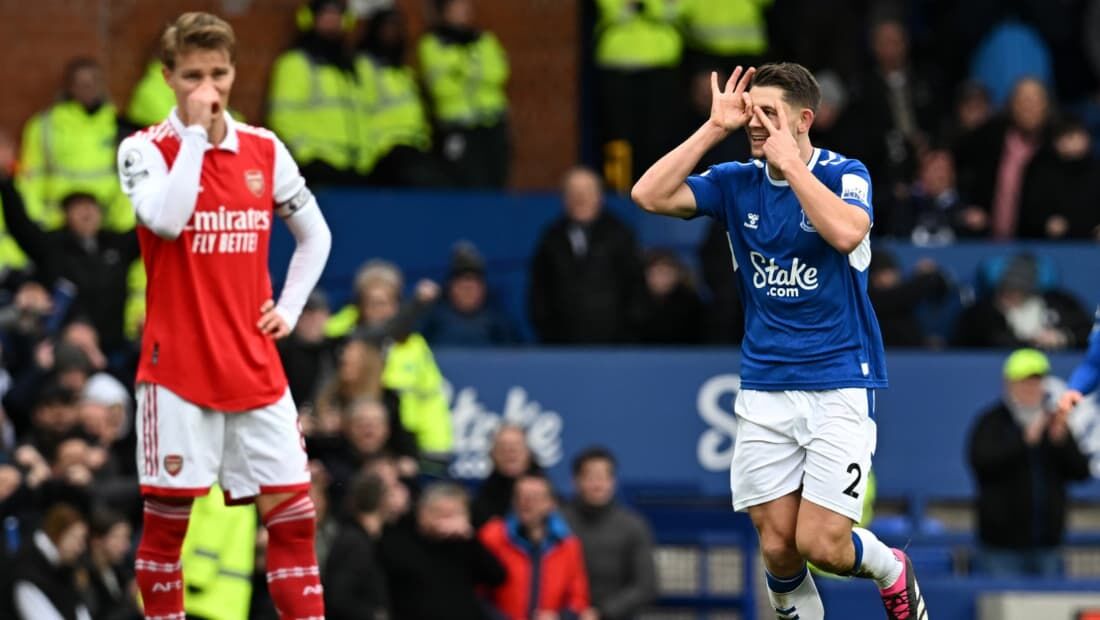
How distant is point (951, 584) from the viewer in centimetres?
1445

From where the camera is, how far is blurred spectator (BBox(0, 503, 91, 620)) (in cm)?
1264

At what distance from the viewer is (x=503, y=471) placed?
589 inches

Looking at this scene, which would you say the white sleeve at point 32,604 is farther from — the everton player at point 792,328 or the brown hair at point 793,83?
the brown hair at point 793,83

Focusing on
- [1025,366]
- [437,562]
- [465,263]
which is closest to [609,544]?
[437,562]

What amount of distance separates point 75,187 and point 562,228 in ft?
11.4

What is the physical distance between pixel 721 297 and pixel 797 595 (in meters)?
7.83

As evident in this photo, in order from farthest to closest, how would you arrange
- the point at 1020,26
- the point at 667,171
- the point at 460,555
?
the point at 1020,26
the point at 460,555
the point at 667,171

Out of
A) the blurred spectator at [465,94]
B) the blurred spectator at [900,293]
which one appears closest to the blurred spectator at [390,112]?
A: the blurred spectator at [465,94]

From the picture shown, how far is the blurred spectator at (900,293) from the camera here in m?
16.9

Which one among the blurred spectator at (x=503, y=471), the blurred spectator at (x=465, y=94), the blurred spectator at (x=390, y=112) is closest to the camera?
the blurred spectator at (x=503, y=471)

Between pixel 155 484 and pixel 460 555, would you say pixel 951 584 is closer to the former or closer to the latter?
pixel 460 555

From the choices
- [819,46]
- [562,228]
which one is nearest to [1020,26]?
[819,46]

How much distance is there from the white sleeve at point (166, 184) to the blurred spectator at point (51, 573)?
415cm

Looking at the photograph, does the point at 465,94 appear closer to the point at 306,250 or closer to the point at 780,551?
the point at 306,250
